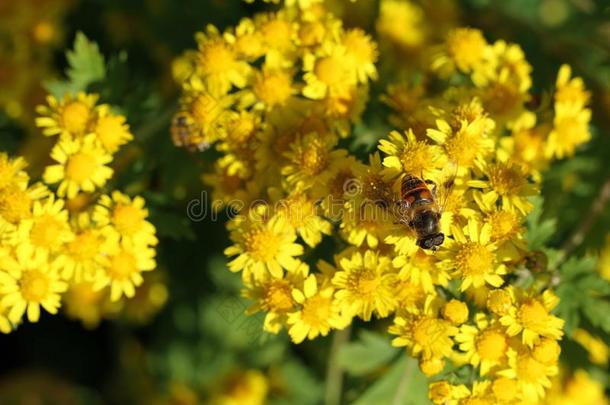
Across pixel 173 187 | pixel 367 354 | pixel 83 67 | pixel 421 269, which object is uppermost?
pixel 83 67

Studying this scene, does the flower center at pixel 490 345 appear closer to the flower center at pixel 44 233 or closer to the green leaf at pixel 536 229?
the green leaf at pixel 536 229

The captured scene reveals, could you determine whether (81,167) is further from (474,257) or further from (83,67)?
(474,257)

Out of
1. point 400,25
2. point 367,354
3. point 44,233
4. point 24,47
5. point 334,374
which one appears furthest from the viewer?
point 24,47

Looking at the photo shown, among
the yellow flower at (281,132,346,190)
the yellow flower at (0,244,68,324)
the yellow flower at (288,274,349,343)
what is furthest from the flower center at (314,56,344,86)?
the yellow flower at (0,244,68,324)

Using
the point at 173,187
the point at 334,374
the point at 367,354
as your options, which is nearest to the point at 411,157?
the point at 367,354

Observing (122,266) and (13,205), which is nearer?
(13,205)

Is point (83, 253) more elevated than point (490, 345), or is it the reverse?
point (83, 253)

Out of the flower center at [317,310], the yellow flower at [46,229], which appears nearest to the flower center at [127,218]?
the yellow flower at [46,229]

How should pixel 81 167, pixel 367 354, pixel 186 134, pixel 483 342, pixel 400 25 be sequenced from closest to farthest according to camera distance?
1. pixel 483 342
2. pixel 81 167
3. pixel 186 134
4. pixel 367 354
5. pixel 400 25

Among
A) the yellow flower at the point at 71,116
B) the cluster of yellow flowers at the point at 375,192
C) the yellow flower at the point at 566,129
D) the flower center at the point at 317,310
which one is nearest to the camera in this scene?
the cluster of yellow flowers at the point at 375,192
